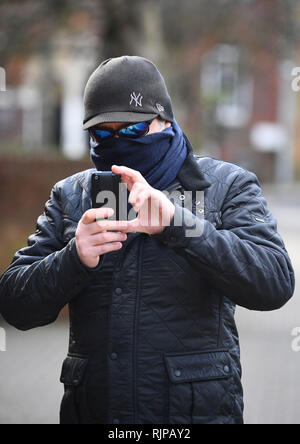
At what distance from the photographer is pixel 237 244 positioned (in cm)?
233

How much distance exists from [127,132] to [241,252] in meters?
0.46

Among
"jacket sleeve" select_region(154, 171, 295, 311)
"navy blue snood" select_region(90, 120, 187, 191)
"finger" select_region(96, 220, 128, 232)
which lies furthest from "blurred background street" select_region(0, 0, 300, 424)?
"finger" select_region(96, 220, 128, 232)

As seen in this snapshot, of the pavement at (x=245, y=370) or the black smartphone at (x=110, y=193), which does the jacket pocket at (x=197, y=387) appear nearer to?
the black smartphone at (x=110, y=193)

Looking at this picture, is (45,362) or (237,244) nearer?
(237,244)

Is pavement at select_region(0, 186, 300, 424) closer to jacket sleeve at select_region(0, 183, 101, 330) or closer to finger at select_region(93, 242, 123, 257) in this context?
jacket sleeve at select_region(0, 183, 101, 330)

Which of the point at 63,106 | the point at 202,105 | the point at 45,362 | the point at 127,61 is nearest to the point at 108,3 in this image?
the point at 45,362

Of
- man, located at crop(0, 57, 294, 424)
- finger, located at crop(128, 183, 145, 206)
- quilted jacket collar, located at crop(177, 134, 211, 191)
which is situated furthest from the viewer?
quilted jacket collar, located at crop(177, 134, 211, 191)

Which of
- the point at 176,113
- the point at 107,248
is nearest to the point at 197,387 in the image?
the point at 107,248

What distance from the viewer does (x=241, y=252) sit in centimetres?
232

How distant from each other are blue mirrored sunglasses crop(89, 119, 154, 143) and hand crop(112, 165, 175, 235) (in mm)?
200

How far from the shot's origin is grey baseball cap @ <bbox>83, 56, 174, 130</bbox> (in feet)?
7.78

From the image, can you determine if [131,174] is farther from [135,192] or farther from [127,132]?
[127,132]
